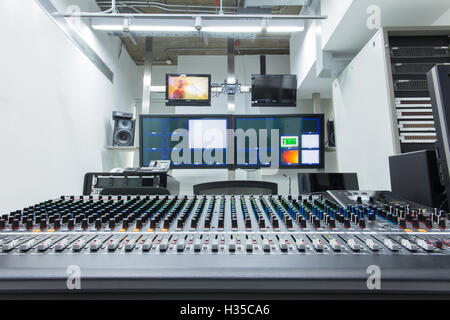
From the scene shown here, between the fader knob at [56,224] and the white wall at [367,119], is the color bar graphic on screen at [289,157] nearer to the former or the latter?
the white wall at [367,119]

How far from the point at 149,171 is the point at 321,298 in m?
2.14

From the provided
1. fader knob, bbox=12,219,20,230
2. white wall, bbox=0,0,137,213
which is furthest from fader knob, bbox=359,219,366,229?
white wall, bbox=0,0,137,213

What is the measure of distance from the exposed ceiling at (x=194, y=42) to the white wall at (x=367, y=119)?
2350 millimetres

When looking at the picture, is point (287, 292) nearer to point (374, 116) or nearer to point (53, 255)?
point (53, 255)

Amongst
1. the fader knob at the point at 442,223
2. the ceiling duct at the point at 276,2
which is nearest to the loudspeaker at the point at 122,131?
the ceiling duct at the point at 276,2

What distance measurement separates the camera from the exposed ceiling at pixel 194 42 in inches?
141

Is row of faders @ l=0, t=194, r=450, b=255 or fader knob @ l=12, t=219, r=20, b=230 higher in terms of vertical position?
fader knob @ l=12, t=219, r=20, b=230

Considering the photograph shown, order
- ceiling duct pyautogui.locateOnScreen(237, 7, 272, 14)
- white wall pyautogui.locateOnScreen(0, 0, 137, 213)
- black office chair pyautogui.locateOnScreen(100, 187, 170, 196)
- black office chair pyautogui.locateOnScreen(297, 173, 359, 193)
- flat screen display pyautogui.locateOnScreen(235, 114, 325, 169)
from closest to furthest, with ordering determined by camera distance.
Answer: black office chair pyautogui.locateOnScreen(100, 187, 170, 196) → black office chair pyautogui.locateOnScreen(297, 173, 359, 193) → white wall pyautogui.locateOnScreen(0, 0, 137, 213) → flat screen display pyautogui.locateOnScreen(235, 114, 325, 169) → ceiling duct pyautogui.locateOnScreen(237, 7, 272, 14)

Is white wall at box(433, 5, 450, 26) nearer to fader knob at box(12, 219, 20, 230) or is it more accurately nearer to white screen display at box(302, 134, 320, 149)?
white screen display at box(302, 134, 320, 149)

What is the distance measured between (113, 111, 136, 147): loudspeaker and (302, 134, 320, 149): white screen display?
2449 millimetres

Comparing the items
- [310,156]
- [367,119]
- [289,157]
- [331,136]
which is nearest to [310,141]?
[310,156]

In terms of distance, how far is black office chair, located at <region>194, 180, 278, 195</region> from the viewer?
4.29 ft

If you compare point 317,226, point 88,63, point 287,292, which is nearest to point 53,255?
point 287,292
